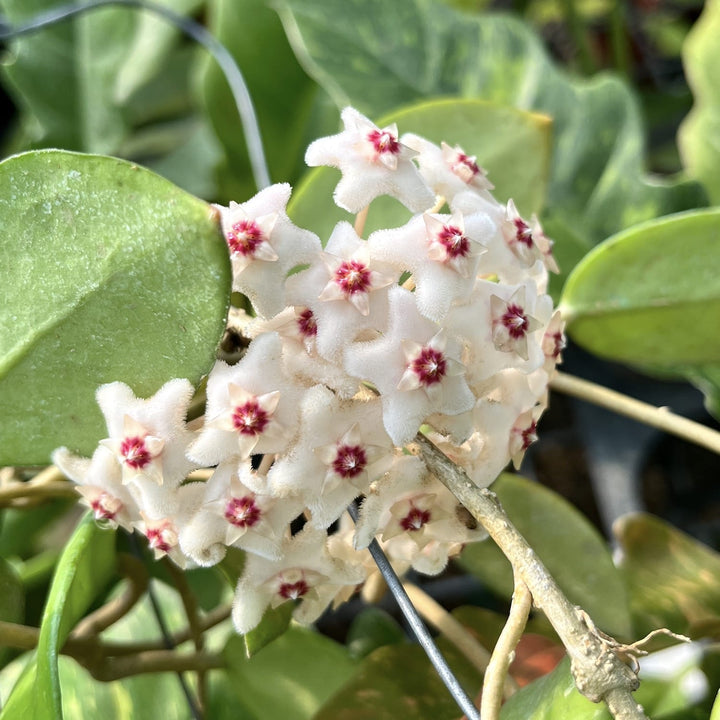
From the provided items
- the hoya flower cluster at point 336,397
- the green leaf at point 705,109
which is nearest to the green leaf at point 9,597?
the hoya flower cluster at point 336,397

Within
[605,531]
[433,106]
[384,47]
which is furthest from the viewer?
[605,531]

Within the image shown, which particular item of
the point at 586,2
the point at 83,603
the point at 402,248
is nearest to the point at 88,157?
the point at 402,248

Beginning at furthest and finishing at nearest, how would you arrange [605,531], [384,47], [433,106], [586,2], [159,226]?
1. [586,2]
2. [605,531]
3. [384,47]
4. [433,106]
5. [159,226]

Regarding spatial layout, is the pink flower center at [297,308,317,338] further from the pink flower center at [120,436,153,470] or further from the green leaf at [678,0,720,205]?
the green leaf at [678,0,720,205]

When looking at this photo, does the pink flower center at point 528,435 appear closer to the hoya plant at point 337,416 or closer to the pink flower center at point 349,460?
the hoya plant at point 337,416

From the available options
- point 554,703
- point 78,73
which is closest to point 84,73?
point 78,73

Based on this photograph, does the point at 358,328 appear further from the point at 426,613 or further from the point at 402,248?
the point at 426,613

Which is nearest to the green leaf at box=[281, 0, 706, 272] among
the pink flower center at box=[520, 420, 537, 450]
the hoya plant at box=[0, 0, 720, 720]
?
the hoya plant at box=[0, 0, 720, 720]

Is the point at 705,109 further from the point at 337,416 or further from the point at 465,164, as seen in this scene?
the point at 337,416
